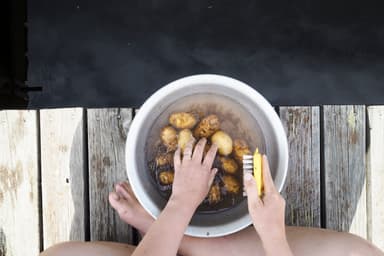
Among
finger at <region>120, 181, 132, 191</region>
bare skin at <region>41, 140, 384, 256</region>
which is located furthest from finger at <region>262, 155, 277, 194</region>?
finger at <region>120, 181, 132, 191</region>

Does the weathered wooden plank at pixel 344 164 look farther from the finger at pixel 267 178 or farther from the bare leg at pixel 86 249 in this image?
the bare leg at pixel 86 249

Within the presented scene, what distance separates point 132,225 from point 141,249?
0.69 ft

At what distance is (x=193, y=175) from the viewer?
970 mm

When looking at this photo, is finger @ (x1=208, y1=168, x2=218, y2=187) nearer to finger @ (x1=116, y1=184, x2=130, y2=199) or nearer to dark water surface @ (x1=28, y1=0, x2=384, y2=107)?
finger @ (x1=116, y1=184, x2=130, y2=199)

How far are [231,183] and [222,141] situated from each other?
10 centimetres

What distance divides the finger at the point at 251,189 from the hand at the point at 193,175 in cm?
13

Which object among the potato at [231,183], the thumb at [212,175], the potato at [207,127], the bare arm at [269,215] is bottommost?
the bare arm at [269,215]

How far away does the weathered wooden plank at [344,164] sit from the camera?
3.68 ft

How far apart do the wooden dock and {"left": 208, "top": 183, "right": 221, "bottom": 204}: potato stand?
6.7 inches

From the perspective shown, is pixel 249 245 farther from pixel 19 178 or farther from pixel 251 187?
pixel 19 178

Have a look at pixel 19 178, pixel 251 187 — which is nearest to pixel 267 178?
pixel 251 187

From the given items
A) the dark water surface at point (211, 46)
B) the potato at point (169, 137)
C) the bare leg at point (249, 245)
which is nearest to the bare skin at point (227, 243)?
the bare leg at point (249, 245)

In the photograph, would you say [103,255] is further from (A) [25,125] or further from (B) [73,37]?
(B) [73,37]

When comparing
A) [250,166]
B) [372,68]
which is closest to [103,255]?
[250,166]
